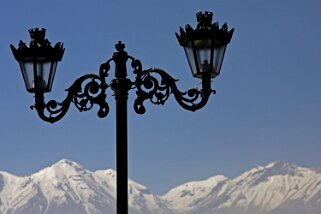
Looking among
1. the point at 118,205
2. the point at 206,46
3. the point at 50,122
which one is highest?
the point at 206,46

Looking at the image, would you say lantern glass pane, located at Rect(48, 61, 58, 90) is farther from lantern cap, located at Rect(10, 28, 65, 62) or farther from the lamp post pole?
the lamp post pole

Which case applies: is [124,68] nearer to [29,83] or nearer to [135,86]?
[135,86]

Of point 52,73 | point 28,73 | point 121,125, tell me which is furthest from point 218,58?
point 28,73

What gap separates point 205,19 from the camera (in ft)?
40.0

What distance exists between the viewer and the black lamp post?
11930mm

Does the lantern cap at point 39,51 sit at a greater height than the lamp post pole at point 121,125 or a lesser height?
greater

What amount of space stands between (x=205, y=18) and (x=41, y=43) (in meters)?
1.85

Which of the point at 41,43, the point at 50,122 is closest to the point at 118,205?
the point at 50,122

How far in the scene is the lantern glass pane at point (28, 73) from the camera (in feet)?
39.8

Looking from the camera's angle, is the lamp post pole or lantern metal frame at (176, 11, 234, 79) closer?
the lamp post pole

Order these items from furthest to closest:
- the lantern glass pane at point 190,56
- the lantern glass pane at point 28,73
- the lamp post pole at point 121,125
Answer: the lantern glass pane at point 28,73 < the lantern glass pane at point 190,56 < the lamp post pole at point 121,125

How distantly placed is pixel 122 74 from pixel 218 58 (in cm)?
106

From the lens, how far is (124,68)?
12.1m

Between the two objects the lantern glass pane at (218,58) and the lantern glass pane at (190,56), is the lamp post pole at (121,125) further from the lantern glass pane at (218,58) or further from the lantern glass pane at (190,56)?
the lantern glass pane at (218,58)
